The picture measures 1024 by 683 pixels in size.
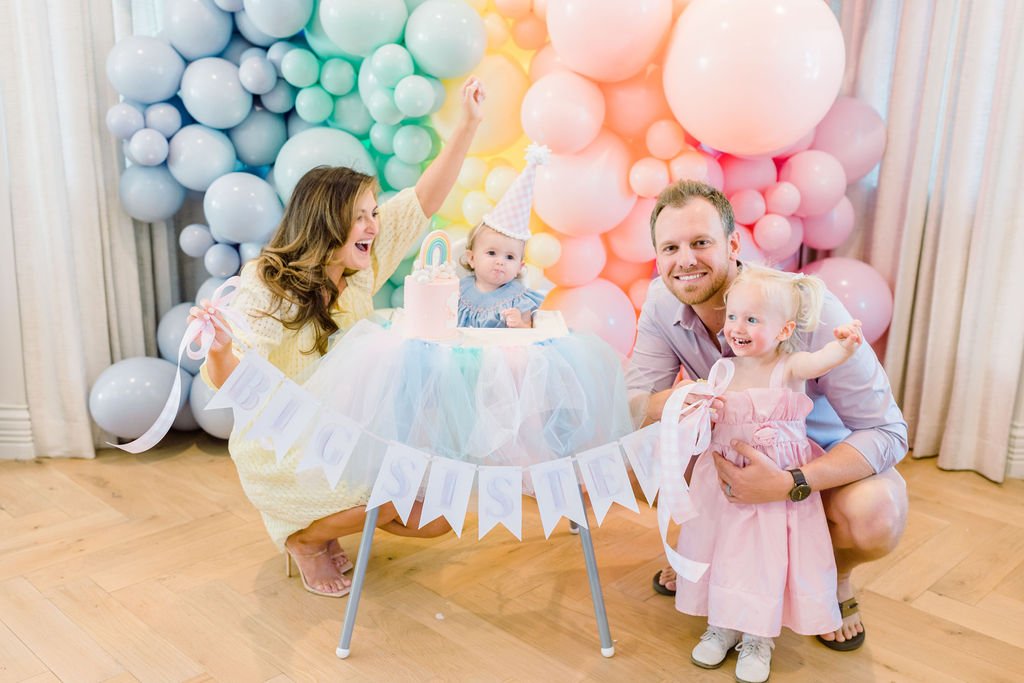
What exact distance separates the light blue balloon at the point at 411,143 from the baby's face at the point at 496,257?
565 mm

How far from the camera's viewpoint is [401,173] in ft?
9.30

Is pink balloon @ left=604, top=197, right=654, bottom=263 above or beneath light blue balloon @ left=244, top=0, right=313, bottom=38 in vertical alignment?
beneath

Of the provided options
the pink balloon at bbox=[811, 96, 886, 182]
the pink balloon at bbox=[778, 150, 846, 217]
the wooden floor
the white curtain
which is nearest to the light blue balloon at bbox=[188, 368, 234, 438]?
the wooden floor

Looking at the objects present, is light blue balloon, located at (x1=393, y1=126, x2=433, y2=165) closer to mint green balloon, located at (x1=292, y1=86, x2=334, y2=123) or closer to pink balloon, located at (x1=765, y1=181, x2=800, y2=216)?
mint green balloon, located at (x1=292, y1=86, x2=334, y2=123)

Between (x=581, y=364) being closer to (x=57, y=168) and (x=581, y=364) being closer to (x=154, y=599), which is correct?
(x=154, y=599)

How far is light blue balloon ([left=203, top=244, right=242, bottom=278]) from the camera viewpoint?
2955 mm

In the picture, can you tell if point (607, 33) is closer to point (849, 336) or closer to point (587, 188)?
point (587, 188)

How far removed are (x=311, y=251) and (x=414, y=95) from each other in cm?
73

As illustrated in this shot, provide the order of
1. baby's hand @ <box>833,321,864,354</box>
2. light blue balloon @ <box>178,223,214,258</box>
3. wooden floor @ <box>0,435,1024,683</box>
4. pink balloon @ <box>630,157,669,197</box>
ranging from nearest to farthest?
baby's hand @ <box>833,321,864,354</box> → wooden floor @ <box>0,435,1024,683</box> → pink balloon @ <box>630,157,669,197</box> → light blue balloon @ <box>178,223,214,258</box>

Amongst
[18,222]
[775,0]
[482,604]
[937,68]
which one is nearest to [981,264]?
[937,68]

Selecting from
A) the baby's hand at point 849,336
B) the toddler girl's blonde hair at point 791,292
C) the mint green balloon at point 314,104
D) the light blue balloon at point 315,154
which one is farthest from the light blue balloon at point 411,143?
the baby's hand at point 849,336

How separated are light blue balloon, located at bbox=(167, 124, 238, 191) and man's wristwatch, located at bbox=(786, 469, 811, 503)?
201 cm

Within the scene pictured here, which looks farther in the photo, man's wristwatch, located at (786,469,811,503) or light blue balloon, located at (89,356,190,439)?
light blue balloon, located at (89,356,190,439)

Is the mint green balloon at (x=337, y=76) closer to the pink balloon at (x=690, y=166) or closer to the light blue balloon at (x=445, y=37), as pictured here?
the light blue balloon at (x=445, y=37)
